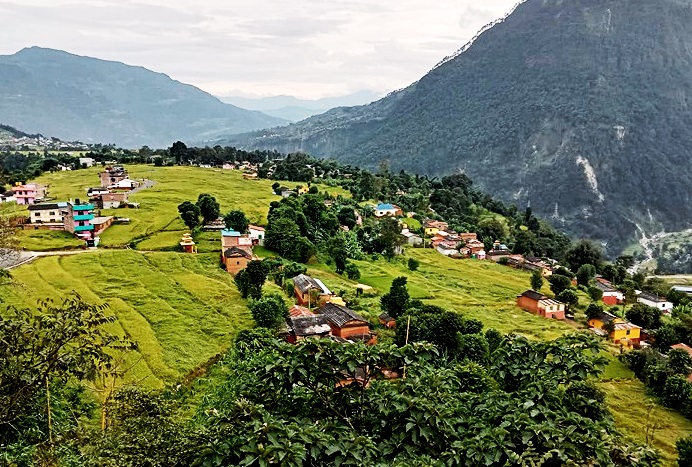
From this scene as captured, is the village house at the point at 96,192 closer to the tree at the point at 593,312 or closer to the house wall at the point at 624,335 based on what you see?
the tree at the point at 593,312

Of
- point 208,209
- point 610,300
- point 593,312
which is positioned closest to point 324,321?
point 208,209

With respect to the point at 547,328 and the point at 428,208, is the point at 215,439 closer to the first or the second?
the point at 547,328

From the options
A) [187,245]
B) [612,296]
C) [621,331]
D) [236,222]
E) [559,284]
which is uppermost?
[236,222]

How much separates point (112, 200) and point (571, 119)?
131 m

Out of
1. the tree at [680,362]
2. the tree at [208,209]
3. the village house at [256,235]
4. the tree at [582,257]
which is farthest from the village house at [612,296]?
the tree at [208,209]

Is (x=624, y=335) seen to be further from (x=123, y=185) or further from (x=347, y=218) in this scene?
(x=123, y=185)

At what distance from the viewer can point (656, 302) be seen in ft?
172

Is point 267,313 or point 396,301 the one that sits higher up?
point 267,313

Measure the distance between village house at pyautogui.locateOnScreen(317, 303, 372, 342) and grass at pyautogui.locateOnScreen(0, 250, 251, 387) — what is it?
14.5 ft

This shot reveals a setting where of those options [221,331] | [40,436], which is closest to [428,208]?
[221,331]

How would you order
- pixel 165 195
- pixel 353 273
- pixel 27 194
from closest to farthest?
pixel 353 273 < pixel 27 194 < pixel 165 195

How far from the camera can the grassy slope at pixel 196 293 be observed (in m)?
24.4

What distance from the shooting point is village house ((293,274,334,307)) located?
110ft

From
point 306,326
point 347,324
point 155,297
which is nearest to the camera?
point 306,326
